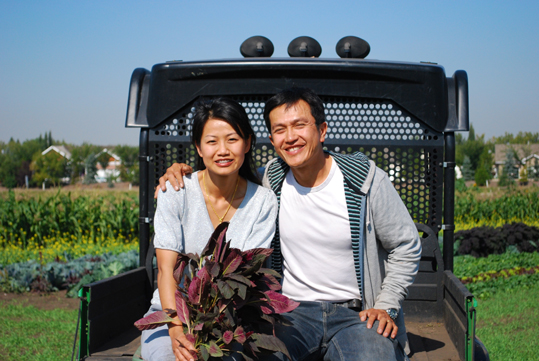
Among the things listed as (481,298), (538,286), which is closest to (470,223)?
(538,286)

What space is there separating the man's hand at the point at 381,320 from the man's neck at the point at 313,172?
0.73 metres

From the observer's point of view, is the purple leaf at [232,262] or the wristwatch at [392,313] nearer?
the purple leaf at [232,262]

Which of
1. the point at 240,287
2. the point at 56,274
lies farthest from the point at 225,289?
the point at 56,274

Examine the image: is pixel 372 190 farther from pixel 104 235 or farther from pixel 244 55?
pixel 104 235

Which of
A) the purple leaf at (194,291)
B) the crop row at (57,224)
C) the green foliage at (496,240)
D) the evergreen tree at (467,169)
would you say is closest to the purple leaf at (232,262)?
the purple leaf at (194,291)

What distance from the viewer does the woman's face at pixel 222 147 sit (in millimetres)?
2506

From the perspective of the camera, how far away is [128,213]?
10.9 m

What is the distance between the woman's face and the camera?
2506 mm

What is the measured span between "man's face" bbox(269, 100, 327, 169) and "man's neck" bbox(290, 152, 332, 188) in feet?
0.17

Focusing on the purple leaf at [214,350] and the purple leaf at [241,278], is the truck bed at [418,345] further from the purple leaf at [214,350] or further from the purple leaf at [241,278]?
the purple leaf at [241,278]

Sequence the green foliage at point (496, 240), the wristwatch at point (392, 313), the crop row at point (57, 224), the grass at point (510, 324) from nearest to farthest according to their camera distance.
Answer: the wristwatch at point (392, 313), the grass at point (510, 324), the green foliage at point (496, 240), the crop row at point (57, 224)

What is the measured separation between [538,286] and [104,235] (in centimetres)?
867

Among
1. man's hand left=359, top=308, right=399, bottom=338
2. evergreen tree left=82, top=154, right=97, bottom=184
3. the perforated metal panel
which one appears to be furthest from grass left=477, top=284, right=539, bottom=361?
evergreen tree left=82, top=154, right=97, bottom=184

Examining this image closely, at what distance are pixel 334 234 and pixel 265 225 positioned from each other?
1.21 feet
